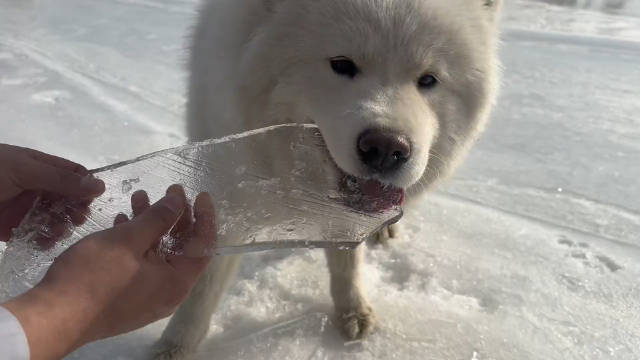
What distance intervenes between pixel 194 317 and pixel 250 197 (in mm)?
551

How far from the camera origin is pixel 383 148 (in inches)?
56.3

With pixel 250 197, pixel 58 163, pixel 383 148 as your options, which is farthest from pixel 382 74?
pixel 58 163

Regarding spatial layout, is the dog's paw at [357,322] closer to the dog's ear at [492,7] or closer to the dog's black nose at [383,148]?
the dog's black nose at [383,148]

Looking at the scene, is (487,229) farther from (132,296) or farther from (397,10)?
(132,296)

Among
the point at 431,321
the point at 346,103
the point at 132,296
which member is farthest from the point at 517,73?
the point at 132,296

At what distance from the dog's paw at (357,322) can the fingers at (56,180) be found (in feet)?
3.21

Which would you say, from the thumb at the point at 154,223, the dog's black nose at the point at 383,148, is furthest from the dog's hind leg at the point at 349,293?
the thumb at the point at 154,223

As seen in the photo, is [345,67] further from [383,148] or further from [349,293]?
[349,293]

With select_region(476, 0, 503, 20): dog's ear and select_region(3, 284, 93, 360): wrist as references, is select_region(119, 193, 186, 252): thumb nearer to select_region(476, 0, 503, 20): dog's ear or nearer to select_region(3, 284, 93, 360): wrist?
select_region(3, 284, 93, 360): wrist

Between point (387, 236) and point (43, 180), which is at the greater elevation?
point (43, 180)

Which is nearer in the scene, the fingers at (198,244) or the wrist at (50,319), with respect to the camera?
the wrist at (50,319)

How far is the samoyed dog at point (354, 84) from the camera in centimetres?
150

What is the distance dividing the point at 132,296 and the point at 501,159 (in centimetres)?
260

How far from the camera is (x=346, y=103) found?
1.56 metres
